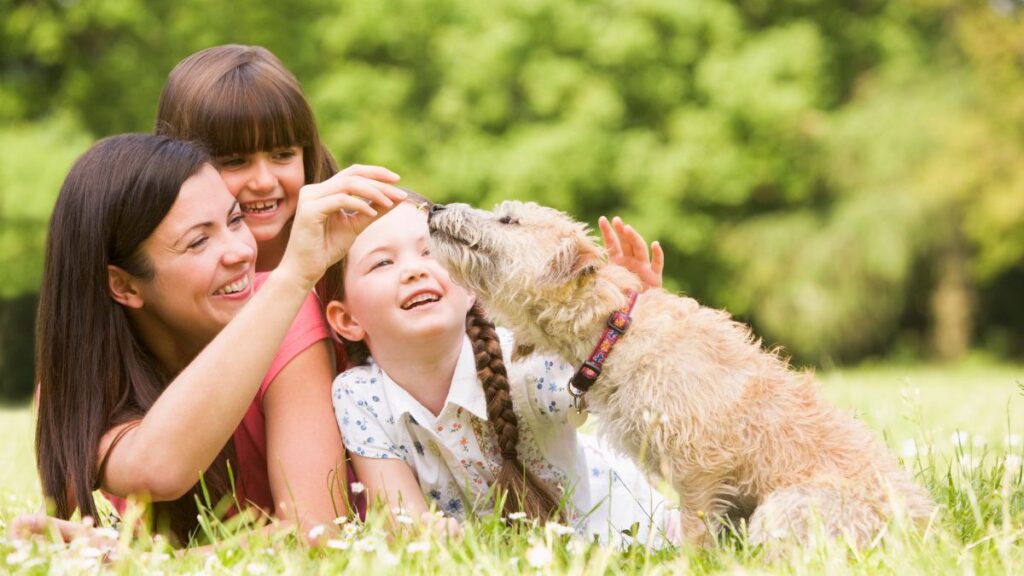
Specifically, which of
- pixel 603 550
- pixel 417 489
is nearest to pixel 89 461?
pixel 417 489

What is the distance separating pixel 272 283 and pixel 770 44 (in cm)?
1879

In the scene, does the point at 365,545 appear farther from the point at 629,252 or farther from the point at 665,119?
the point at 665,119

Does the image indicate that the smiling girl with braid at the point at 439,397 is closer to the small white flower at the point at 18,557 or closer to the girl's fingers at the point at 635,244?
the girl's fingers at the point at 635,244

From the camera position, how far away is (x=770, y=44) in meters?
20.5

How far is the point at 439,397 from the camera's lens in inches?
155

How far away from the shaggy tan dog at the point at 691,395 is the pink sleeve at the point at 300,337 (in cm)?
77

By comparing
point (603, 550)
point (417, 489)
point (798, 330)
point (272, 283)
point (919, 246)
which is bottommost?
point (798, 330)

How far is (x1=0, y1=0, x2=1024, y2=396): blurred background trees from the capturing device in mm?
20203

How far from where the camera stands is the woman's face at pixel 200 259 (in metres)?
3.77

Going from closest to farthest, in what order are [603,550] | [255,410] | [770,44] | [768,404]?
1. [603,550]
2. [768,404]
3. [255,410]
4. [770,44]

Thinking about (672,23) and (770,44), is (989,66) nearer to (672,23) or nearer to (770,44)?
(770,44)

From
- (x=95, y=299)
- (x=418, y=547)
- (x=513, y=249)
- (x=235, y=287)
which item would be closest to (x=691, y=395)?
(x=513, y=249)

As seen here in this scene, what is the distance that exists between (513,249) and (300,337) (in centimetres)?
103

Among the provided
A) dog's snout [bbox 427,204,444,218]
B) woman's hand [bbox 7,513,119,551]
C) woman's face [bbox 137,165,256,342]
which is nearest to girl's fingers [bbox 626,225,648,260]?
dog's snout [bbox 427,204,444,218]
